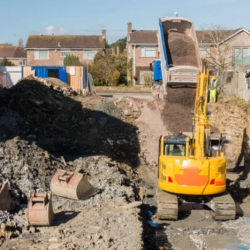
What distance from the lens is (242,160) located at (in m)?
21.7

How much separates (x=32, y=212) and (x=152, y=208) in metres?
5.21

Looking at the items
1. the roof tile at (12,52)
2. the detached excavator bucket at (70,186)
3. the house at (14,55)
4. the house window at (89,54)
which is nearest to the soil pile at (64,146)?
the detached excavator bucket at (70,186)

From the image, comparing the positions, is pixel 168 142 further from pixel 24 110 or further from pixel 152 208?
pixel 24 110

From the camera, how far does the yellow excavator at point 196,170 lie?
13883 millimetres

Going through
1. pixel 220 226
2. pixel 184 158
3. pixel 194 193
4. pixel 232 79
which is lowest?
pixel 220 226

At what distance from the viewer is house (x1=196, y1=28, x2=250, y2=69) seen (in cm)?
4262

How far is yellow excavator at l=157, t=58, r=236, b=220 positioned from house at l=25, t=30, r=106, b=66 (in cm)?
4264

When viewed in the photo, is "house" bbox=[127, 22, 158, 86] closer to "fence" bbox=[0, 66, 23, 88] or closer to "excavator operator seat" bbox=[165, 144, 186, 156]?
"fence" bbox=[0, 66, 23, 88]

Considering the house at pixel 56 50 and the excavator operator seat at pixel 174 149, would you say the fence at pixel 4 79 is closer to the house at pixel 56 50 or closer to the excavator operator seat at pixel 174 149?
the excavator operator seat at pixel 174 149

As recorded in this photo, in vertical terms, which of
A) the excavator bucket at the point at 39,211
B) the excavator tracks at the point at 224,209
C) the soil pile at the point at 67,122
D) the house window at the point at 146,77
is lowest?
the excavator tracks at the point at 224,209

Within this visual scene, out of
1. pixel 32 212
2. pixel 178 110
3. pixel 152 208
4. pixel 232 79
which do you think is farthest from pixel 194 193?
pixel 232 79

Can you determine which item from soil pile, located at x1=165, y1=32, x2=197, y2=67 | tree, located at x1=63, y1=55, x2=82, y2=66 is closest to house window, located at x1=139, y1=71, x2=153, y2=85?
tree, located at x1=63, y1=55, x2=82, y2=66

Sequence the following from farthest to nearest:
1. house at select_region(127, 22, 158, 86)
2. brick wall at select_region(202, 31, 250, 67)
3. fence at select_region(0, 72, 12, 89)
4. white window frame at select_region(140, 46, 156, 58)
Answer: white window frame at select_region(140, 46, 156, 58) < house at select_region(127, 22, 158, 86) < brick wall at select_region(202, 31, 250, 67) < fence at select_region(0, 72, 12, 89)

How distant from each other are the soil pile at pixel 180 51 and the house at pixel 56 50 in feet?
110
